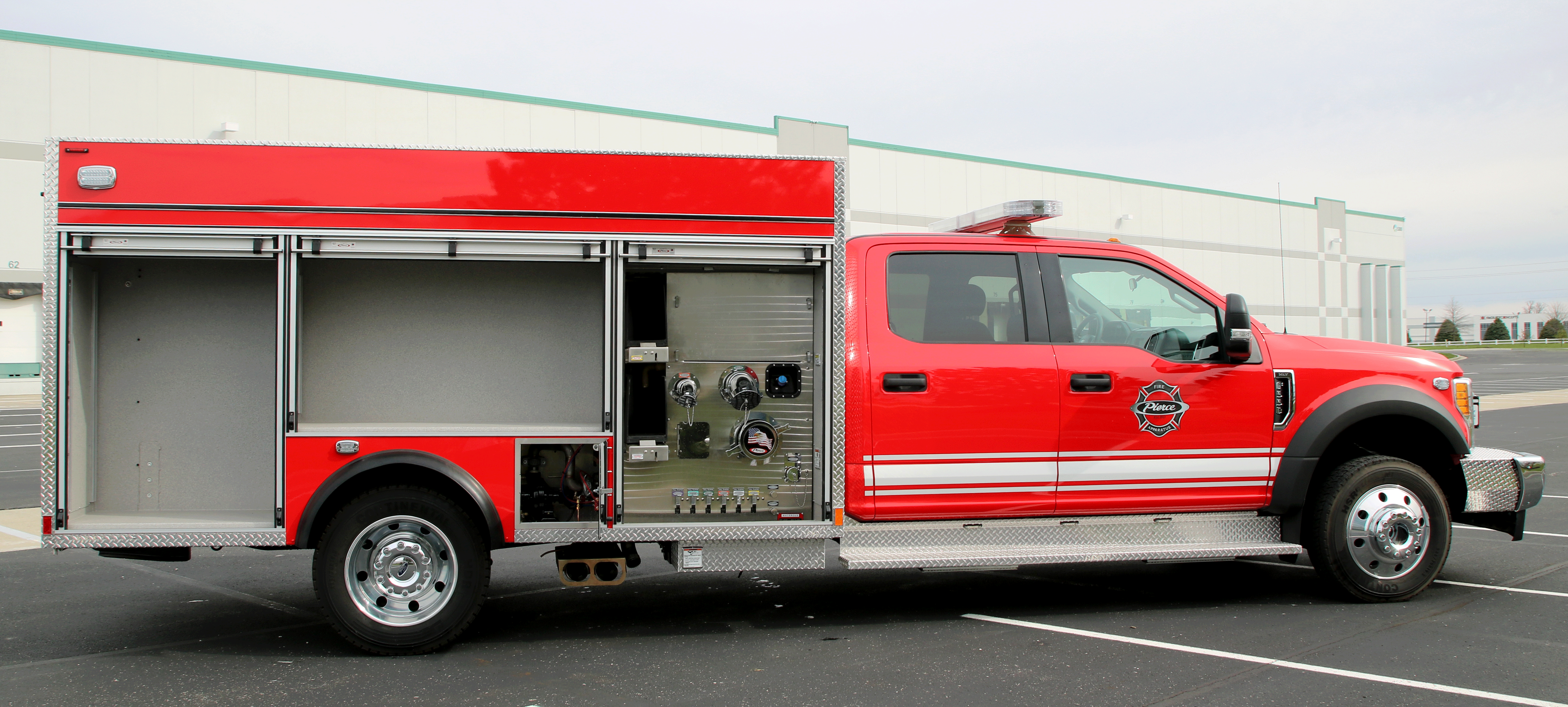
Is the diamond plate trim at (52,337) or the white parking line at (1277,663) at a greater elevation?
the diamond plate trim at (52,337)

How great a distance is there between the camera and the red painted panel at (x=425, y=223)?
4.57 meters

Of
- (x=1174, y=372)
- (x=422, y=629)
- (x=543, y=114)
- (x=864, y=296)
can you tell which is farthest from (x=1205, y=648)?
(x=543, y=114)

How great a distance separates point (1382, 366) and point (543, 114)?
Result: 22.8 metres

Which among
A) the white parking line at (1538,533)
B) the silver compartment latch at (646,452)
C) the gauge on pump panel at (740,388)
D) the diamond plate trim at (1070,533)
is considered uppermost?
the gauge on pump panel at (740,388)

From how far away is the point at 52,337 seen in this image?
4516 mm

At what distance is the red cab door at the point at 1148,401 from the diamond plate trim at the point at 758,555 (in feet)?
4.50

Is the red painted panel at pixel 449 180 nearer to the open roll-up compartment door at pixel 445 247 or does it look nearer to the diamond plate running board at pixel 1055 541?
the open roll-up compartment door at pixel 445 247

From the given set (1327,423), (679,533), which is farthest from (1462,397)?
(679,533)

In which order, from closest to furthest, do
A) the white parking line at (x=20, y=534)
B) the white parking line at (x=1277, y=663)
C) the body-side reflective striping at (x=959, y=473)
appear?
the white parking line at (x=1277, y=663), the body-side reflective striping at (x=959, y=473), the white parking line at (x=20, y=534)

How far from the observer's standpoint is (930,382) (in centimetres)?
502

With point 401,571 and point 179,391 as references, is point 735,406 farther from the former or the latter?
point 179,391

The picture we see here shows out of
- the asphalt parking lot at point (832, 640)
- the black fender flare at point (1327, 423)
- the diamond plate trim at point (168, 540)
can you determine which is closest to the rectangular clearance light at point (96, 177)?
the diamond plate trim at point (168, 540)

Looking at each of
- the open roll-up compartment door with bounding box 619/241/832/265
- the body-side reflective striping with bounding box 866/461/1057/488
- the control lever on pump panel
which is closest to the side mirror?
the body-side reflective striping with bounding box 866/461/1057/488

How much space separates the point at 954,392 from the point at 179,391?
4031 mm
